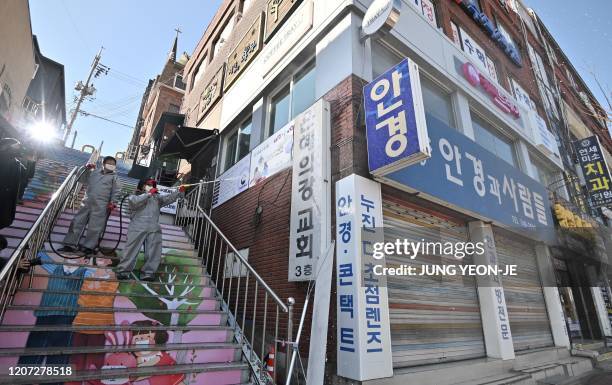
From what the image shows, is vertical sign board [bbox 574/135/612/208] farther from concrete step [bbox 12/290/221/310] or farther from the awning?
the awning

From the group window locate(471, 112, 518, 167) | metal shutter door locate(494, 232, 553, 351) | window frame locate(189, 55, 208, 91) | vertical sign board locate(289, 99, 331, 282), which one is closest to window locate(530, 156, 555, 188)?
window locate(471, 112, 518, 167)

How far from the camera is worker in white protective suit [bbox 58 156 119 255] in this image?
519 cm

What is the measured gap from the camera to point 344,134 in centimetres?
484

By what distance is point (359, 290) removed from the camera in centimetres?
374

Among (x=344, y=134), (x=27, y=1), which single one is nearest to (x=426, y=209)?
(x=344, y=134)

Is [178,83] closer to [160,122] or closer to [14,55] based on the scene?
[160,122]

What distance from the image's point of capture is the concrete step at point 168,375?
287 cm

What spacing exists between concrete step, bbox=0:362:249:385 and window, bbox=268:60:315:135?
15.3 ft

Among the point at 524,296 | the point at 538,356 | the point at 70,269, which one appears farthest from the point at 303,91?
the point at 538,356

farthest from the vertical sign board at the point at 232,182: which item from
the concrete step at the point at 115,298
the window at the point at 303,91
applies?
the concrete step at the point at 115,298

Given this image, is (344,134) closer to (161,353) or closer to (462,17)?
(161,353)

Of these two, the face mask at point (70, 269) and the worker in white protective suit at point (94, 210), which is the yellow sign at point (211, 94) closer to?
the worker in white protective suit at point (94, 210)

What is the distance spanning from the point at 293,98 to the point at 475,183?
4212 mm

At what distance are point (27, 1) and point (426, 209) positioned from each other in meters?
13.0
